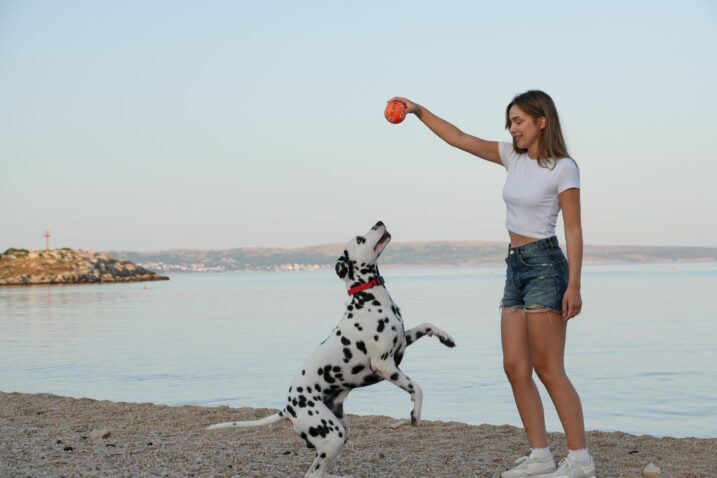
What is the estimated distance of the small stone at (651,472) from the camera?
5543 mm

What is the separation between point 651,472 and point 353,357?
7.28 feet

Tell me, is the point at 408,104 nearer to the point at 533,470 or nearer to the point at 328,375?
the point at 328,375

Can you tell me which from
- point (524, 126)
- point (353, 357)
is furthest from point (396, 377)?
point (524, 126)

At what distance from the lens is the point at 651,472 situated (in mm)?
5551

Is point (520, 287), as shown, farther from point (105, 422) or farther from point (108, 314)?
point (108, 314)

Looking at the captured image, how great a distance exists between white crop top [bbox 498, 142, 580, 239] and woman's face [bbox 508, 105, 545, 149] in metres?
0.12

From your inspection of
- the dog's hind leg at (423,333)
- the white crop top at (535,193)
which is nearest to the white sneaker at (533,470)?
the dog's hind leg at (423,333)

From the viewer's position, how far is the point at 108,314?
30984mm

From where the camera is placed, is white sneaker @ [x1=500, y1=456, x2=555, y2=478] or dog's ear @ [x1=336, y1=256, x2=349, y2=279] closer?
dog's ear @ [x1=336, y1=256, x2=349, y2=279]

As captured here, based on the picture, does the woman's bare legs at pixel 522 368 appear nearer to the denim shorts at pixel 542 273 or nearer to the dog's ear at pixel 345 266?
the denim shorts at pixel 542 273

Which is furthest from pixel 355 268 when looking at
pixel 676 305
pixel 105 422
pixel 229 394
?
pixel 676 305

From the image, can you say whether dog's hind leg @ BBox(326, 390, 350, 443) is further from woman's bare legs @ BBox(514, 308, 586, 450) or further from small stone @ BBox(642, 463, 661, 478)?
small stone @ BBox(642, 463, 661, 478)

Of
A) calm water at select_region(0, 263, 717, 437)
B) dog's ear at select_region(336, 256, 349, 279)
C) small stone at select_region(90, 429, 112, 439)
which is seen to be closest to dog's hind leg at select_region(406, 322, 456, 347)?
dog's ear at select_region(336, 256, 349, 279)

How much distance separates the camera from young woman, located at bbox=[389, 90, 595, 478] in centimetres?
511
